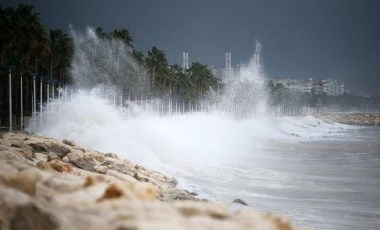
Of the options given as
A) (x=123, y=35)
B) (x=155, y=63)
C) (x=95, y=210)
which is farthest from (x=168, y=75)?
(x=95, y=210)

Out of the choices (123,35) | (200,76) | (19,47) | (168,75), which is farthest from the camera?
(200,76)

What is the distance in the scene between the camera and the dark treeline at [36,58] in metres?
42.2

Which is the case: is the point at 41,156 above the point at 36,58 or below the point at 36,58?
below

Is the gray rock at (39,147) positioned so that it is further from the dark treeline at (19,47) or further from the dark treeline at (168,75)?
the dark treeline at (168,75)

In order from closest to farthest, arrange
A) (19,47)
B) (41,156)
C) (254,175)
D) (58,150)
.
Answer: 1. (41,156)
2. (58,150)
3. (254,175)
4. (19,47)

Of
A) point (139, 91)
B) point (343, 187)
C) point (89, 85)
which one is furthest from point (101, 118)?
point (139, 91)

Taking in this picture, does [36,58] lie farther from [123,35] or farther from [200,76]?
[200,76]

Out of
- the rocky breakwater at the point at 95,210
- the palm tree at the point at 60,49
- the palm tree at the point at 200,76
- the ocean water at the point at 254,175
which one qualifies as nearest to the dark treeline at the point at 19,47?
the palm tree at the point at 60,49

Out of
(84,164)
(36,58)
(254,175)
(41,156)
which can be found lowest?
(254,175)

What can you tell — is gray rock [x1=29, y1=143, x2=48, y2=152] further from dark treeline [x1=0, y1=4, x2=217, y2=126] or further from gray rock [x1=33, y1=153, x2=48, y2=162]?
dark treeline [x1=0, y1=4, x2=217, y2=126]

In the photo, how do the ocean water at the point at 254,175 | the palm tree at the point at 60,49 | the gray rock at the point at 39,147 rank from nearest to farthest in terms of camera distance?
the ocean water at the point at 254,175
the gray rock at the point at 39,147
the palm tree at the point at 60,49

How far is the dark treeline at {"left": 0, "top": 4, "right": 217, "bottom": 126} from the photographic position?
4222 centimetres

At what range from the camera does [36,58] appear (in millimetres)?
46250

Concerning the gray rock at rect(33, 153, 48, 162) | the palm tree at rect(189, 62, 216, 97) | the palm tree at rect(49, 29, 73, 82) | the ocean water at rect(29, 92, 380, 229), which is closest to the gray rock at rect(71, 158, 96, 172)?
the gray rock at rect(33, 153, 48, 162)
